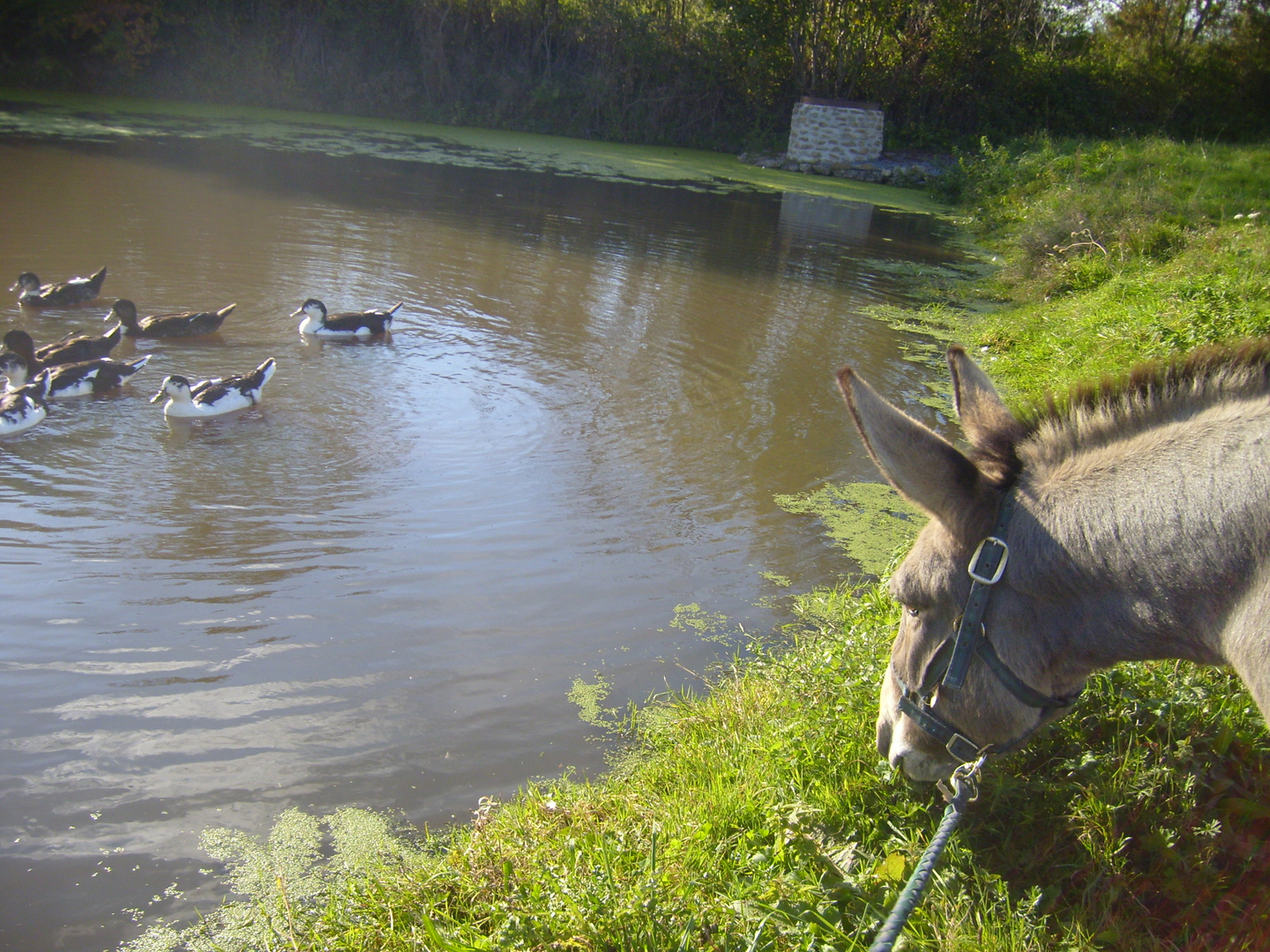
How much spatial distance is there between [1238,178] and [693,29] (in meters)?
23.8

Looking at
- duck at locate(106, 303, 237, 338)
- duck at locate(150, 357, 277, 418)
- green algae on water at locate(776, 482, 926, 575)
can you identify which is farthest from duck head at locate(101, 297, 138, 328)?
green algae on water at locate(776, 482, 926, 575)

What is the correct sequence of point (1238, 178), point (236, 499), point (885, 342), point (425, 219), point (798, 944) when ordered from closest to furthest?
1. point (798, 944)
2. point (236, 499)
3. point (885, 342)
4. point (425, 219)
5. point (1238, 178)

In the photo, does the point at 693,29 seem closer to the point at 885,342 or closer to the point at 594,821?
the point at 885,342

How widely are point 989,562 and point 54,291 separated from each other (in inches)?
388

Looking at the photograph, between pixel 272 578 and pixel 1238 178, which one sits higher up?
pixel 1238 178

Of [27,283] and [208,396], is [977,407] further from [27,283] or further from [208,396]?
[27,283]

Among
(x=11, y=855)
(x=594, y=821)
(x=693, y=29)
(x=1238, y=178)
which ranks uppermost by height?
(x=693, y=29)

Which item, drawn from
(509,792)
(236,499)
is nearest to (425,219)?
(236,499)

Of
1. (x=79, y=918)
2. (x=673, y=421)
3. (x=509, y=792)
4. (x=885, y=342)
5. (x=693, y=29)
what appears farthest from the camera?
(x=693, y=29)

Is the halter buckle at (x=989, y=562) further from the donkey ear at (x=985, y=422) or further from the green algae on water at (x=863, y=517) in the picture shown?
the green algae on water at (x=863, y=517)

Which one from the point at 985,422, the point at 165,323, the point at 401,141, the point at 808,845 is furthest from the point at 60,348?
the point at 401,141

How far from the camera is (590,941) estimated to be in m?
2.29

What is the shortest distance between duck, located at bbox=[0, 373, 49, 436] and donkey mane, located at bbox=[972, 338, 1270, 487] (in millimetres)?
6696

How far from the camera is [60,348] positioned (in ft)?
25.2
